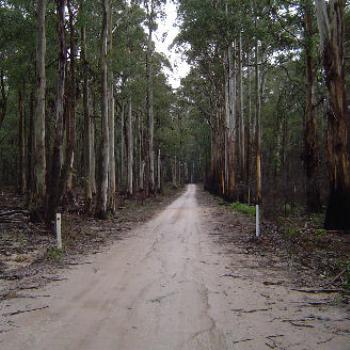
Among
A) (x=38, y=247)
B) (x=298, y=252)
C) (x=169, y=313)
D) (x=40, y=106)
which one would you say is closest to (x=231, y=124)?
(x=40, y=106)

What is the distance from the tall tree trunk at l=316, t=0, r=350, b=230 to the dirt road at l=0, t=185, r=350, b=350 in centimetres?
468

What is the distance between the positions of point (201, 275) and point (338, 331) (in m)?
3.17

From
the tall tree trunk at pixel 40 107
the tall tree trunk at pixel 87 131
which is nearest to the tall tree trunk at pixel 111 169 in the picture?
the tall tree trunk at pixel 87 131

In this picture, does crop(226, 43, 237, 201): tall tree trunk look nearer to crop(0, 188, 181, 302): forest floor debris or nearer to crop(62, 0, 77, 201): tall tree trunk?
crop(62, 0, 77, 201): tall tree trunk

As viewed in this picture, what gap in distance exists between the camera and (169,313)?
547 centimetres

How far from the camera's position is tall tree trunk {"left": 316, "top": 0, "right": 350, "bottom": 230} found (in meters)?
11.6

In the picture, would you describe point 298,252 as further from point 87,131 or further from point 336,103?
point 87,131

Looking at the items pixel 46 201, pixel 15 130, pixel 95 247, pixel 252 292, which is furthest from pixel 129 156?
pixel 252 292

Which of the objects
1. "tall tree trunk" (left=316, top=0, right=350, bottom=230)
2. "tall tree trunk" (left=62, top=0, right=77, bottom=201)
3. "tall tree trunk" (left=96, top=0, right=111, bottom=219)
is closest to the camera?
"tall tree trunk" (left=316, top=0, right=350, bottom=230)

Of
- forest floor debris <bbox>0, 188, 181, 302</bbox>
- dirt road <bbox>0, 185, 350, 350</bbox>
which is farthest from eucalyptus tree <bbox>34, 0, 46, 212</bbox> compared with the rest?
dirt road <bbox>0, 185, 350, 350</bbox>

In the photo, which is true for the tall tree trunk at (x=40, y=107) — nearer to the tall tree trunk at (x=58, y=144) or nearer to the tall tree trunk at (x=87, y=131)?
the tall tree trunk at (x=58, y=144)

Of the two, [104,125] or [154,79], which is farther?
[154,79]

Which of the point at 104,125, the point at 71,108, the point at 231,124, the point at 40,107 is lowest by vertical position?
the point at 104,125

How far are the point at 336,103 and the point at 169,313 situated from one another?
340 inches
